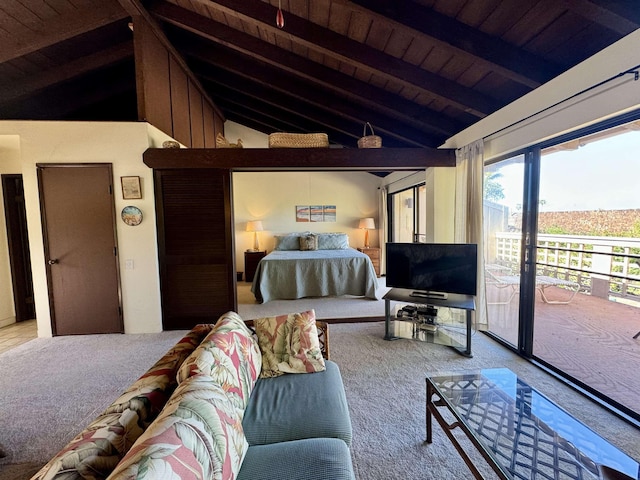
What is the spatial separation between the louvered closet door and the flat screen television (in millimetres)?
2116

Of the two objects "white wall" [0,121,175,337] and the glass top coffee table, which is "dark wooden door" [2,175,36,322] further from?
the glass top coffee table

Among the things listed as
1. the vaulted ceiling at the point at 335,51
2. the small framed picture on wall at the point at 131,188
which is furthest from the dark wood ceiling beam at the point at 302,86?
the small framed picture on wall at the point at 131,188

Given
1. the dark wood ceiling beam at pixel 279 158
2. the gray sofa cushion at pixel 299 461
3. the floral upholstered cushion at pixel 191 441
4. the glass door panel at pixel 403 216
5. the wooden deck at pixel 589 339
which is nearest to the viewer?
the floral upholstered cushion at pixel 191 441

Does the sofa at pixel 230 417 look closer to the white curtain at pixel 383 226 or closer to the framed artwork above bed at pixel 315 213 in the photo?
the white curtain at pixel 383 226

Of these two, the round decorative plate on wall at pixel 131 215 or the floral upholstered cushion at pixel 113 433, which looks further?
the round decorative plate on wall at pixel 131 215

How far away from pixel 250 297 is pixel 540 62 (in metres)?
4.85

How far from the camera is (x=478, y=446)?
1.24 meters

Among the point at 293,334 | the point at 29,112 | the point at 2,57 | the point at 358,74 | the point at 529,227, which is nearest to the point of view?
the point at 293,334

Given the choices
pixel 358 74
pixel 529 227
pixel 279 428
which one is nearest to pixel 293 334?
pixel 279 428

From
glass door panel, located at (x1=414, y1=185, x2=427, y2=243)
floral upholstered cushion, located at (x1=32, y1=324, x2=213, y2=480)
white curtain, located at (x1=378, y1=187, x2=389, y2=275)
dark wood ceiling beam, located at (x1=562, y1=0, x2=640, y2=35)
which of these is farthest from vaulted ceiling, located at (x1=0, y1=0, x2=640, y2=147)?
floral upholstered cushion, located at (x1=32, y1=324, x2=213, y2=480)

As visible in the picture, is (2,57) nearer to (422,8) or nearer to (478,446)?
(422,8)

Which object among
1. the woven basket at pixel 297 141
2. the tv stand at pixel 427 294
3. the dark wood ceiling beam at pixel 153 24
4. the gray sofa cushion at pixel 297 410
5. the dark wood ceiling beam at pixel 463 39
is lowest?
the gray sofa cushion at pixel 297 410

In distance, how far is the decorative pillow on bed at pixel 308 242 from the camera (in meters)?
6.07

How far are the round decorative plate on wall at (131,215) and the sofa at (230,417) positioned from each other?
233 centimetres
